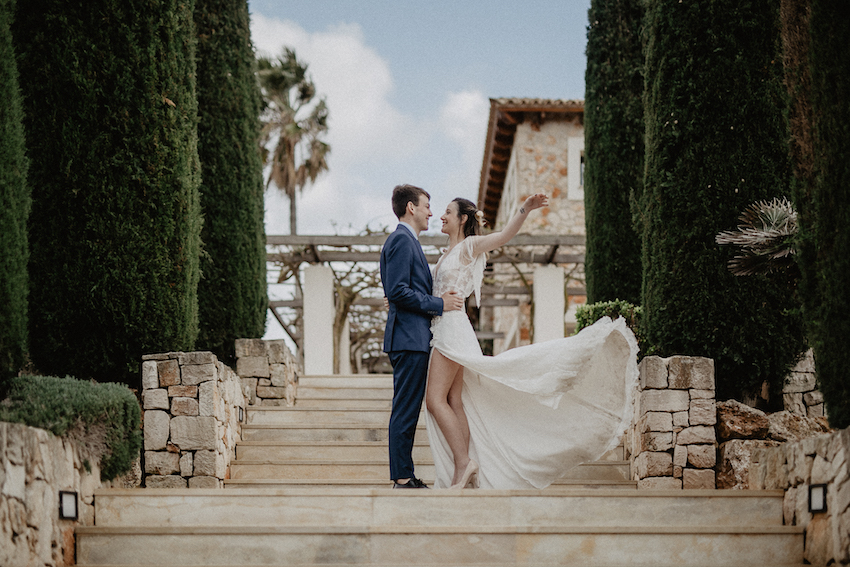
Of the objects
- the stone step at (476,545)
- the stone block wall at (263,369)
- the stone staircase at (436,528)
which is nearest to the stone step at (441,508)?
the stone staircase at (436,528)

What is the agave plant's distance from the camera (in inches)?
229

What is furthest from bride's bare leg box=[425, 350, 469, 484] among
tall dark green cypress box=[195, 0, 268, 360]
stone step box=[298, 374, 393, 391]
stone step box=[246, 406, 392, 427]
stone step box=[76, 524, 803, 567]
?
stone step box=[298, 374, 393, 391]

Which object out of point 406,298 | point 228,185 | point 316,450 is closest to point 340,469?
point 316,450

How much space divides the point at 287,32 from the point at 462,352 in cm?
2264

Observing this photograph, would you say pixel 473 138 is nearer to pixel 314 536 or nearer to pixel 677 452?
pixel 677 452

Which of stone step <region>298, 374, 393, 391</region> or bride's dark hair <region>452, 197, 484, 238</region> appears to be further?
stone step <region>298, 374, 393, 391</region>

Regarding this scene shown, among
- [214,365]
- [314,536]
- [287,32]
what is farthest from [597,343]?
[287,32]

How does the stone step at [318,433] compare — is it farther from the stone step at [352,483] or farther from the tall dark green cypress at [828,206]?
the tall dark green cypress at [828,206]

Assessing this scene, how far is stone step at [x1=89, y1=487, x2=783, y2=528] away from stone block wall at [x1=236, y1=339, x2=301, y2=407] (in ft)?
13.8

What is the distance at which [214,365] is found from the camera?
692 cm

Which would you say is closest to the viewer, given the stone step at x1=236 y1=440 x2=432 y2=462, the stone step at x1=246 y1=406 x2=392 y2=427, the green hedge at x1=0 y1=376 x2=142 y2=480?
the green hedge at x1=0 y1=376 x2=142 y2=480

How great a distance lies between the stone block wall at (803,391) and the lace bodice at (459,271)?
3.05 m

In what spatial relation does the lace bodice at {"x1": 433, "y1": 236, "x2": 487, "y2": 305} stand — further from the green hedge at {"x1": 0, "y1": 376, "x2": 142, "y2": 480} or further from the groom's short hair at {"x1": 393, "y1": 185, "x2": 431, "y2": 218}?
the green hedge at {"x1": 0, "y1": 376, "x2": 142, "y2": 480}

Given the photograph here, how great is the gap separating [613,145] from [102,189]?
634 cm
